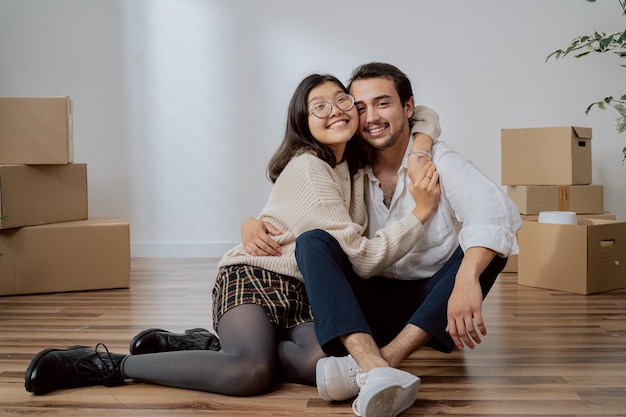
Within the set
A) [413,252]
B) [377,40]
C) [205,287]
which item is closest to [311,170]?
[413,252]

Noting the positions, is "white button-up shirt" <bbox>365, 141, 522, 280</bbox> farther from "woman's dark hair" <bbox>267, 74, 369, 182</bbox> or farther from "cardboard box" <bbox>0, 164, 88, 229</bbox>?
"cardboard box" <bbox>0, 164, 88, 229</bbox>

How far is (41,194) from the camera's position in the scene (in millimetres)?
2949

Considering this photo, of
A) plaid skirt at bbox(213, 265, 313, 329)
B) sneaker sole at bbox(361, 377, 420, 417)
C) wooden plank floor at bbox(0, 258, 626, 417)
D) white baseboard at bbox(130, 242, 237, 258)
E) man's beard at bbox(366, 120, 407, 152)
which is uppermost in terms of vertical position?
man's beard at bbox(366, 120, 407, 152)

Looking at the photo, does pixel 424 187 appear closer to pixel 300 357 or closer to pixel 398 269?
pixel 398 269

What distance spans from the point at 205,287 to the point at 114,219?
57 centimetres

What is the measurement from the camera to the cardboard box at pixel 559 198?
3.26m

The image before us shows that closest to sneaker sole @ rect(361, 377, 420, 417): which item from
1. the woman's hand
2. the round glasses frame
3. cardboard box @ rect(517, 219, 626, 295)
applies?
the woman's hand

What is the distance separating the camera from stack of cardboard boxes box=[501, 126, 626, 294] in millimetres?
2771

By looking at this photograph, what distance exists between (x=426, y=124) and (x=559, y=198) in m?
1.60

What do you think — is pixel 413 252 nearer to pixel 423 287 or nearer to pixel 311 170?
pixel 423 287

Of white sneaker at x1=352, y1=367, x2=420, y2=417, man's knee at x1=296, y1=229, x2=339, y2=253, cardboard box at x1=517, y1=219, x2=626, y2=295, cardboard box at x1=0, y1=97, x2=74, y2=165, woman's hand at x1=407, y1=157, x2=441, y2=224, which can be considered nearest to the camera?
white sneaker at x1=352, y1=367, x2=420, y2=417

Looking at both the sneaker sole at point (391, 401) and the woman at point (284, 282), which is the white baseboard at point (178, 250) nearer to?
the woman at point (284, 282)

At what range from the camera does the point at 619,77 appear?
378 cm

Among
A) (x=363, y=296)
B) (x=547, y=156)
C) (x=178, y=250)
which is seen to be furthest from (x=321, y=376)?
(x=178, y=250)
